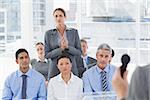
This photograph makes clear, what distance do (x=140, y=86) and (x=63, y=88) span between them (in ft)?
8.23

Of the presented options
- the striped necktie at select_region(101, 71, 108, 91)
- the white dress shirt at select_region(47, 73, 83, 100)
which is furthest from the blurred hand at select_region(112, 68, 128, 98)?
the striped necktie at select_region(101, 71, 108, 91)

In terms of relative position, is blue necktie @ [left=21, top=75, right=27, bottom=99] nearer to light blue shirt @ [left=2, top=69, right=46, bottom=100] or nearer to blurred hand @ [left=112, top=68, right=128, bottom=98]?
light blue shirt @ [left=2, top=69, right=46, bottom=100]

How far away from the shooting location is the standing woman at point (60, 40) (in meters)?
3.17

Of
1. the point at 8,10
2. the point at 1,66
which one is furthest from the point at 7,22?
the point at 1,66

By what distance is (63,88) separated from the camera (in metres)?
2.95

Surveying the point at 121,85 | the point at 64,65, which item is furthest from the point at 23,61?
the point at 121,85

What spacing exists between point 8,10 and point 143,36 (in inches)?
99.4

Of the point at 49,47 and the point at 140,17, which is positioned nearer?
the point at 49,47

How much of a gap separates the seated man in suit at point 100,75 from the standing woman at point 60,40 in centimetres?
23

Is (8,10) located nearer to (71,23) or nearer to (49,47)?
(71,23)

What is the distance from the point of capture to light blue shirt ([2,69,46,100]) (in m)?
2.99

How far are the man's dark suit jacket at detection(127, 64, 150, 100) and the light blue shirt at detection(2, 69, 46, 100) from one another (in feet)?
8.43

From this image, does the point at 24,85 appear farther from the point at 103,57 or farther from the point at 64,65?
the point at 103,57

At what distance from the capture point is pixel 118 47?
19.2 feet
